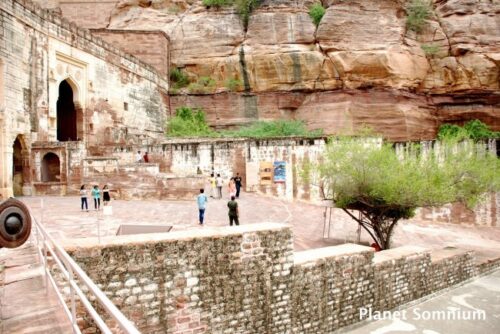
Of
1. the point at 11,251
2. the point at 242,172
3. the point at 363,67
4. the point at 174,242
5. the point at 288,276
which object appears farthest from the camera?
the point at 363,67

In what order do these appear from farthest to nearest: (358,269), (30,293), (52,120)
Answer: (52,120)
(358,269)
(30,293)

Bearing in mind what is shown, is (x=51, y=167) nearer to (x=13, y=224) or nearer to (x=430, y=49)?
(x=13, y=224)

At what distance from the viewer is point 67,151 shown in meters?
15.8

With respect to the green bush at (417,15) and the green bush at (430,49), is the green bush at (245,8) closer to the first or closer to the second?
the green bush at (417,15)

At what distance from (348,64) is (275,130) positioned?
22.5ft

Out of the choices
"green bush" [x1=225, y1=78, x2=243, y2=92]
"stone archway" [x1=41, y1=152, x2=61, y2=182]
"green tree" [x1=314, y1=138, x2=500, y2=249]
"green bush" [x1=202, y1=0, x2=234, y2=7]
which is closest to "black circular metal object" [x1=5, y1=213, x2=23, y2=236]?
"green tree" [x1=314, y1=138, x2=500, y2=249]

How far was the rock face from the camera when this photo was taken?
82.3 feet

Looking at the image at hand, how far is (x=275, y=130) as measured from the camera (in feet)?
79.4

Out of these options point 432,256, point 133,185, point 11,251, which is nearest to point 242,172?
point 133,185

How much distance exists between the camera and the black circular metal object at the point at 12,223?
301 cm

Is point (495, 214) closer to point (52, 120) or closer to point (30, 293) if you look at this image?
point (30, 293)

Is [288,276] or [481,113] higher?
[481,113]

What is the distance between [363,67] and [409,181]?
55.4 ft

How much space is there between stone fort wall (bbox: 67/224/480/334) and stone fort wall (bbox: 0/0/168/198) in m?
12.2
